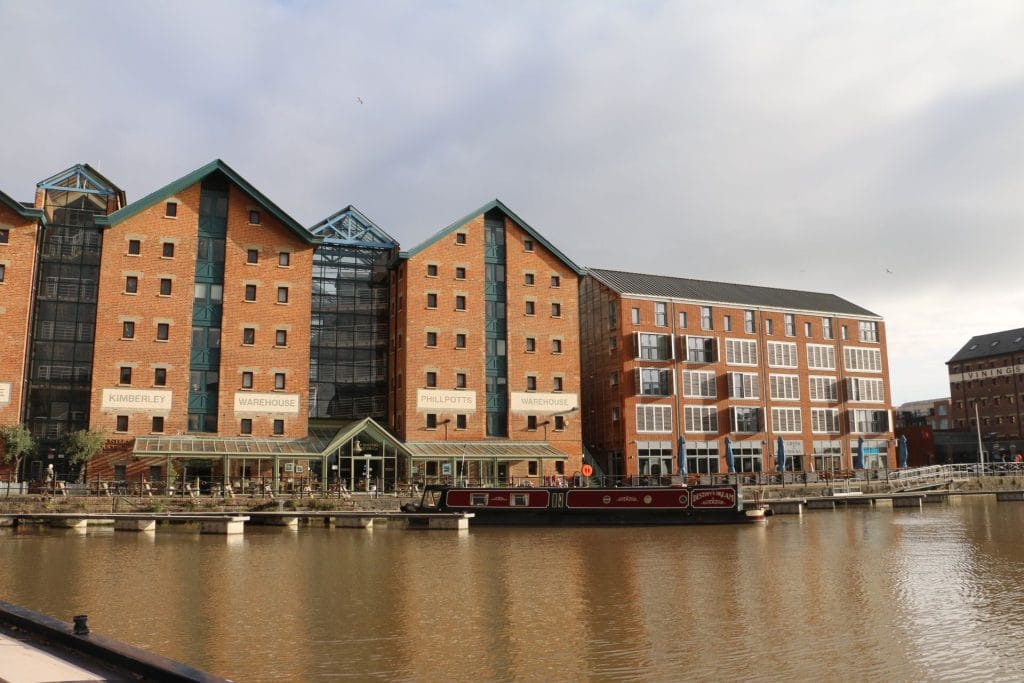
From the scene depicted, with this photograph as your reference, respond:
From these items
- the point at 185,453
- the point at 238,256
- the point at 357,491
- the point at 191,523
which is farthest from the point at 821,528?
the point at 238,256

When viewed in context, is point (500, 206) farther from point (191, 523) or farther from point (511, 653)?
point (511, 653)

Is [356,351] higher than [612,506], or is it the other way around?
[356,351]

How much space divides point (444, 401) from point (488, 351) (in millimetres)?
4644

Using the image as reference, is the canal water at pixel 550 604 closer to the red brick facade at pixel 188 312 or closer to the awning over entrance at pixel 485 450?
the red brick facade at pixel 188 312

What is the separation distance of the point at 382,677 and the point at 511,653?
2410 mm

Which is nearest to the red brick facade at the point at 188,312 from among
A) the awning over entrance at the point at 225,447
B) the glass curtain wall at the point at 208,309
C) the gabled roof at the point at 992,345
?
the glass curtain wall at the point at 208,309

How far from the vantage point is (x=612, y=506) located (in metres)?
37.8

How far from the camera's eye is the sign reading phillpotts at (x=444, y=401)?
50.4 m

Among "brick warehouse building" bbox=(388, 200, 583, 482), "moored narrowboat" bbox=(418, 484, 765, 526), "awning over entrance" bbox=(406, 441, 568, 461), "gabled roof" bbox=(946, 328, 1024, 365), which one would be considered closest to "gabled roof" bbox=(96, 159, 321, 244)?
"brick warehouse building" bbox=(388, 200, 583, 482)

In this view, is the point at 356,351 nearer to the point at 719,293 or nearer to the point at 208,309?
the point at 208,309

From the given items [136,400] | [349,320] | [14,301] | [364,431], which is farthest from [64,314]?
[364,431]

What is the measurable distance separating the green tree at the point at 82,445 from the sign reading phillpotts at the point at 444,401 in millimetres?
17467

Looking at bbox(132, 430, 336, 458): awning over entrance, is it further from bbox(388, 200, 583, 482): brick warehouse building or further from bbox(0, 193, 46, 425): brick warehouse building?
→ bbox(0, 193, 46, 425): brick warehouse building

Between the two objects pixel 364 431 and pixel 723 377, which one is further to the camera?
pixel 723 377
